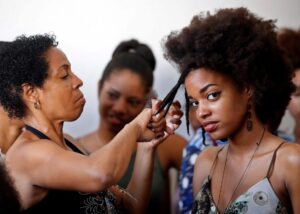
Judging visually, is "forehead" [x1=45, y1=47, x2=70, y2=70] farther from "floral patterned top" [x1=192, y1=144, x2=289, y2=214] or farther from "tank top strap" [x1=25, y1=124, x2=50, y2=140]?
"floral patterned top" [x1=192, y1=144, x2=289, y2=214]

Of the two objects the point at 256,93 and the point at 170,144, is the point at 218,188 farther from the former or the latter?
the point at 170,144

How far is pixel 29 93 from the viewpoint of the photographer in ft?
4.30

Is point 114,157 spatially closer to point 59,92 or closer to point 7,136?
point 59,92

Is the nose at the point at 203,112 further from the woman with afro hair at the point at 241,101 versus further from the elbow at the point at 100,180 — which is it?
the elbow at the point at 100,180

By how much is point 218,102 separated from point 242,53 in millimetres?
157

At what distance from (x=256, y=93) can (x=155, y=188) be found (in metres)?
0.78

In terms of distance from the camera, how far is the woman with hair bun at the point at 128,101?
204 centimetres

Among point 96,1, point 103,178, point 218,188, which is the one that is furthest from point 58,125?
point 96,1

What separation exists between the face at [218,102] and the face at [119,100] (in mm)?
744

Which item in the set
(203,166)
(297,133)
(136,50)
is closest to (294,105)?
(297,133)

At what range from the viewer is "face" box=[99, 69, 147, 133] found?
2043mm

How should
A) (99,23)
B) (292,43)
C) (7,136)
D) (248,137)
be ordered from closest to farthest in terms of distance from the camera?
(248,137) → (7,136) → (292,43) → (99,23)

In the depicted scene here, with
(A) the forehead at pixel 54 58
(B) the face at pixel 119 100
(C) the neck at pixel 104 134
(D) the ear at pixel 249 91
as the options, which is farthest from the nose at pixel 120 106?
(D) the ear at pixel 249 91

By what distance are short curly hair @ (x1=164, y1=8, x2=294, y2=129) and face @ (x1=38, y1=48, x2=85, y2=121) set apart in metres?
0.32
